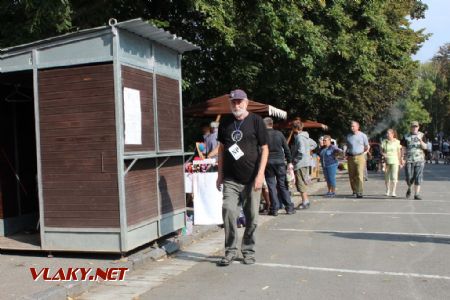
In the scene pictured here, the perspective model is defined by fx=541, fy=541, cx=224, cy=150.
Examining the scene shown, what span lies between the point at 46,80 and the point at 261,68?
1006 cm

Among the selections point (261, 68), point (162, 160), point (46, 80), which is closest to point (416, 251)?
point (162, 160)

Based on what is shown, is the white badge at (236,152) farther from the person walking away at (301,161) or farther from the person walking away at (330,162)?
the person walking away at (330,162)

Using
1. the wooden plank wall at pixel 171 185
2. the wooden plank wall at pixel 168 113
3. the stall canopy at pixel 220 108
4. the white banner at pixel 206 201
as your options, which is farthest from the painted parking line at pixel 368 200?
the wooden plank wall at pixel 168 113

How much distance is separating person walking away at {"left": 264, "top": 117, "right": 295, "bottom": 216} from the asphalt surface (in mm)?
385

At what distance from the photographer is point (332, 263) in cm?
654

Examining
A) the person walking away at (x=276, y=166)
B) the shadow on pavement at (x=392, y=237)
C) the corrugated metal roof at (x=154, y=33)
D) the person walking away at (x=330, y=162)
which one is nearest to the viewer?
the corrugated metal roof at (x=154, y=33)

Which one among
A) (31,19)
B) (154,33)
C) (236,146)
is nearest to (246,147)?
(236,146)

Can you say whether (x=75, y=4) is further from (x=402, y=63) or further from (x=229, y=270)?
(x=402, y=63)

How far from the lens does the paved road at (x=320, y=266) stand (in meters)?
5.38

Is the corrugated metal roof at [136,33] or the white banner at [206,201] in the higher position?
the corrugated metal roof at [136,33]

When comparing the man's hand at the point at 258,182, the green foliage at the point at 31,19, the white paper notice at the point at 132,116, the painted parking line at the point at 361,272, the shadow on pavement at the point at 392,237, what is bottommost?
the painted parking line at the point at 361,272

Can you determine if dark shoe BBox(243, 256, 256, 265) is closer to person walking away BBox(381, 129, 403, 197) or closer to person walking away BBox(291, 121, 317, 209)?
person walking away BBox(291, 121, 317, 209)

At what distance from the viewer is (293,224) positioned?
31.6 ft

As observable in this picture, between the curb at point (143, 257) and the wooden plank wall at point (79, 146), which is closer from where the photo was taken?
the curb at point (143, 257)
